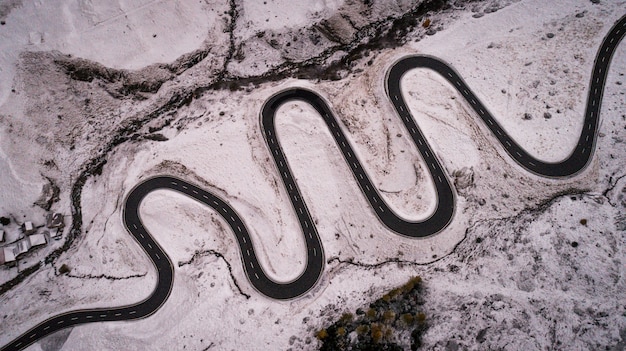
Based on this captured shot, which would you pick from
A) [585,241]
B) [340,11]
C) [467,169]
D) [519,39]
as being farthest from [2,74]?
[585,241]

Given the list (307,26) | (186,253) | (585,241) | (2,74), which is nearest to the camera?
(585,241)

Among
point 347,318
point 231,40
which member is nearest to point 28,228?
A: point 231,40

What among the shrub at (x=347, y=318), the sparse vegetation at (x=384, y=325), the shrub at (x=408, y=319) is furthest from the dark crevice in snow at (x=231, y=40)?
the shrub at (x=408, y=319)

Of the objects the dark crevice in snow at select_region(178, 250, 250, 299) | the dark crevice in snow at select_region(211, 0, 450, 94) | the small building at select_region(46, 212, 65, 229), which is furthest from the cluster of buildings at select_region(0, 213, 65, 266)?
the dark crevice in snow at select_region(211, 0, 450, 94)

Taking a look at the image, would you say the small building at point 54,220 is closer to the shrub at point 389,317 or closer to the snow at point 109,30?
the snow at point 109,30

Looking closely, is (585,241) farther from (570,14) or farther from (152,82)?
(152,82)

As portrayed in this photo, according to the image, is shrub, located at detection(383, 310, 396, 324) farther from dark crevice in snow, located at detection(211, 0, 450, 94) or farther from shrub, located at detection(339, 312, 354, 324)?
dark crevice in snow, located at detection(211, 0, 450, 94)
